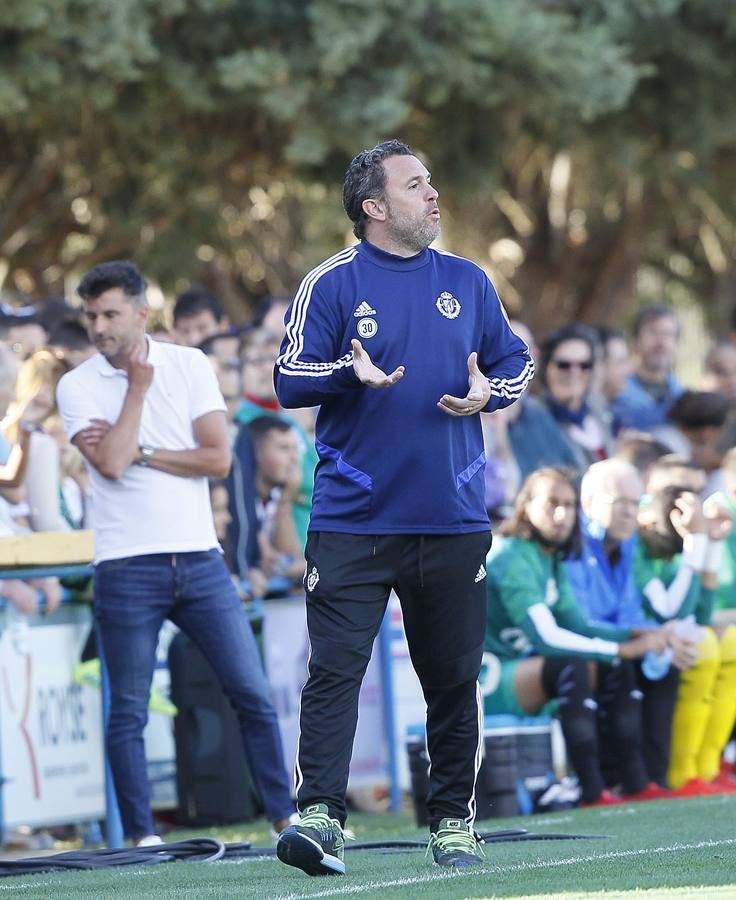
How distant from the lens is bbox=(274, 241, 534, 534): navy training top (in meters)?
6.27

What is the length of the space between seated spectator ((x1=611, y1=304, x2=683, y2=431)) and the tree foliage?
109 inches

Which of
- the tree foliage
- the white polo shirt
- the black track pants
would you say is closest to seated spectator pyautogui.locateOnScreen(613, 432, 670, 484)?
the white polo shirt

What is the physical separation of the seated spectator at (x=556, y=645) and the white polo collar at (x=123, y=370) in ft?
7.91

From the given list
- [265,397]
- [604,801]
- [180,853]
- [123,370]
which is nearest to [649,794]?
Result: [604,801]

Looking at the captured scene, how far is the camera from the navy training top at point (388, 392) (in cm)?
627

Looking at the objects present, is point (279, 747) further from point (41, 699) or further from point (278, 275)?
point (278, 275)

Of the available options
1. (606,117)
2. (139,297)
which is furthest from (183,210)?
(139,297)

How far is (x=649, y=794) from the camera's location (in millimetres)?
10180

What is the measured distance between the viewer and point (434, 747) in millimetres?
6508

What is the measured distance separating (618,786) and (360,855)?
10.7ft

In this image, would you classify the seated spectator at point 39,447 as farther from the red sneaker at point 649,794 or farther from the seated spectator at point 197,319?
the red sneaker at point 649,794

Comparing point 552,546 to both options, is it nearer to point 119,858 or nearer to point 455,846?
point 119,858

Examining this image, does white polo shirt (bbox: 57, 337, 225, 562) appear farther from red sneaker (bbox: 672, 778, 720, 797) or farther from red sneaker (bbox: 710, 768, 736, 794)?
red sneaker (bbox: 710, 768, 736, 794)

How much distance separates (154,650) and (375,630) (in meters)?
2.10
